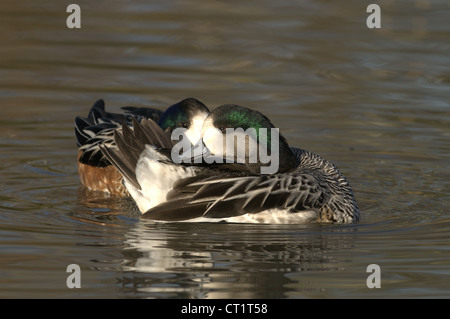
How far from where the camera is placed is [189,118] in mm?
10188

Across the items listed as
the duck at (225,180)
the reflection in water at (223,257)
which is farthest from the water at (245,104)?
the duck at (225,180)

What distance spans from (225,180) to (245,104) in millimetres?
4627

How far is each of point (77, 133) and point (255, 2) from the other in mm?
6707

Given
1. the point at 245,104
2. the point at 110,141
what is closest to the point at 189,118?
the point at 110,141

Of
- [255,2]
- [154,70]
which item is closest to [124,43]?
[154,70]

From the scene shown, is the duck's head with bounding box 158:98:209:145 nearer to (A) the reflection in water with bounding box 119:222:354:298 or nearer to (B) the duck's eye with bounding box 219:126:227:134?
(B) the duck's eye with bounding box 219:126:227:134

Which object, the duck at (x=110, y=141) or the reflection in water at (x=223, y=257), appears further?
the duck at (x=110, y=141)

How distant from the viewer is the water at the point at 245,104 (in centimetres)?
722

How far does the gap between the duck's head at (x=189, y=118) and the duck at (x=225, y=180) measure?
123 centimetres

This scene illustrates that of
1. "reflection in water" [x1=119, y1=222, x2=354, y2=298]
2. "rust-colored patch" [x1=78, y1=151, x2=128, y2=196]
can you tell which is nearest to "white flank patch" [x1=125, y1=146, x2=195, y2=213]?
"reflection in water" [x1=119, y1=222, x2=354, y2=298]

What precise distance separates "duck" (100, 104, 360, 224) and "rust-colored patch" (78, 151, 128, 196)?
1547 mm

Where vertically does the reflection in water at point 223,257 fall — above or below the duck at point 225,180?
below

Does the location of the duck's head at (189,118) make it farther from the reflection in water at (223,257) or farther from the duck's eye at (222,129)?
the reflection in water at (223,257)

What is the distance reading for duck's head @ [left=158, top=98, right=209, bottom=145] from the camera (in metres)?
10.1
